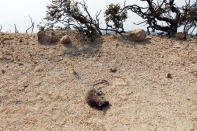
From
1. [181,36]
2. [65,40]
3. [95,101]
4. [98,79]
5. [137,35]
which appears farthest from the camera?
[181,36]

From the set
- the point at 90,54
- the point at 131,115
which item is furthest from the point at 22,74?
the point at 131,115

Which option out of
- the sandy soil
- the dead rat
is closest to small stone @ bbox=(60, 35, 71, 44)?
the sandy soil

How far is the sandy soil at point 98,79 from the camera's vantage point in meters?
3.70

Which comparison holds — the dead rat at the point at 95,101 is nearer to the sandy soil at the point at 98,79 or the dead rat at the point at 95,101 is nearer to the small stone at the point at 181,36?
the sandy soil at the point at 98,79

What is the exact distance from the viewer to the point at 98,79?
472 cm

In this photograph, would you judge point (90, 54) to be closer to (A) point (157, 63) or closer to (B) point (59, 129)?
(A) point (157, 63)

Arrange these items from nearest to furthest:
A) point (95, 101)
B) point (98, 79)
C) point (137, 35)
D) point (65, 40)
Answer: point (95, 101)
point (98, 79)
point (65, 40)
point (137, 35)

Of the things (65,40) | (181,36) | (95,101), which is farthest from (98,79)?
(181,36)

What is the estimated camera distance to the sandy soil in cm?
370

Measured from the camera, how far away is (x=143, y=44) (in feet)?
19.5

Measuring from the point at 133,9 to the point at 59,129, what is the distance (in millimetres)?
4891

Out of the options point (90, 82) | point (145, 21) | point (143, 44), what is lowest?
point (90, 82)

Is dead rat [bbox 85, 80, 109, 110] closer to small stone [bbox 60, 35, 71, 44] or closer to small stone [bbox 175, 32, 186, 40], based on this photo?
small stone [bbox 60, 35, 71, 44]

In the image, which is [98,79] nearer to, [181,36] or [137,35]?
[137,35]
